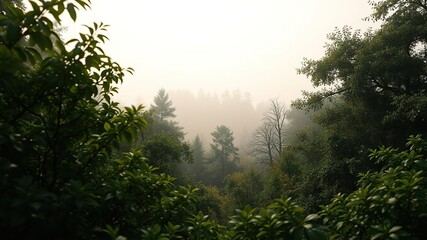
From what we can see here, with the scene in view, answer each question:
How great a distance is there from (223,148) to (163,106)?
52.5 ft

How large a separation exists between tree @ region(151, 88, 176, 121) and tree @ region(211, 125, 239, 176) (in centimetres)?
1134

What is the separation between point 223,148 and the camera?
206ft

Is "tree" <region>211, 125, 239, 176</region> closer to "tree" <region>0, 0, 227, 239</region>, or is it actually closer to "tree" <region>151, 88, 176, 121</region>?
"tree" <region>151, 88, 176, 121</region>

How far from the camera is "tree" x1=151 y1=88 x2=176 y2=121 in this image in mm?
60594

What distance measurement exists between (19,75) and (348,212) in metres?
3.49

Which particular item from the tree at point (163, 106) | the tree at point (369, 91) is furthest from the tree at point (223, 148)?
the tree at point (369, 91)

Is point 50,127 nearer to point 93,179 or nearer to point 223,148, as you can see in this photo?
point 93,179

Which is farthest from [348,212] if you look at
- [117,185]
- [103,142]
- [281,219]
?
[103,142]

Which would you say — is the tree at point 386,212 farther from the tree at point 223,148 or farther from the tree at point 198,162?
the tree at point 223,148

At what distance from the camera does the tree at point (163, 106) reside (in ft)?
199

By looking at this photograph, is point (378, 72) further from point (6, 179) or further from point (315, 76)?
point (6, 179)

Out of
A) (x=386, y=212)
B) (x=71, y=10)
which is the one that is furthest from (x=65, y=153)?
(x=386, y=212)

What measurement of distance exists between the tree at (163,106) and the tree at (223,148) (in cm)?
1134

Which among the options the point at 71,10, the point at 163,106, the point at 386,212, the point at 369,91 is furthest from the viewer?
the point at 163,106
